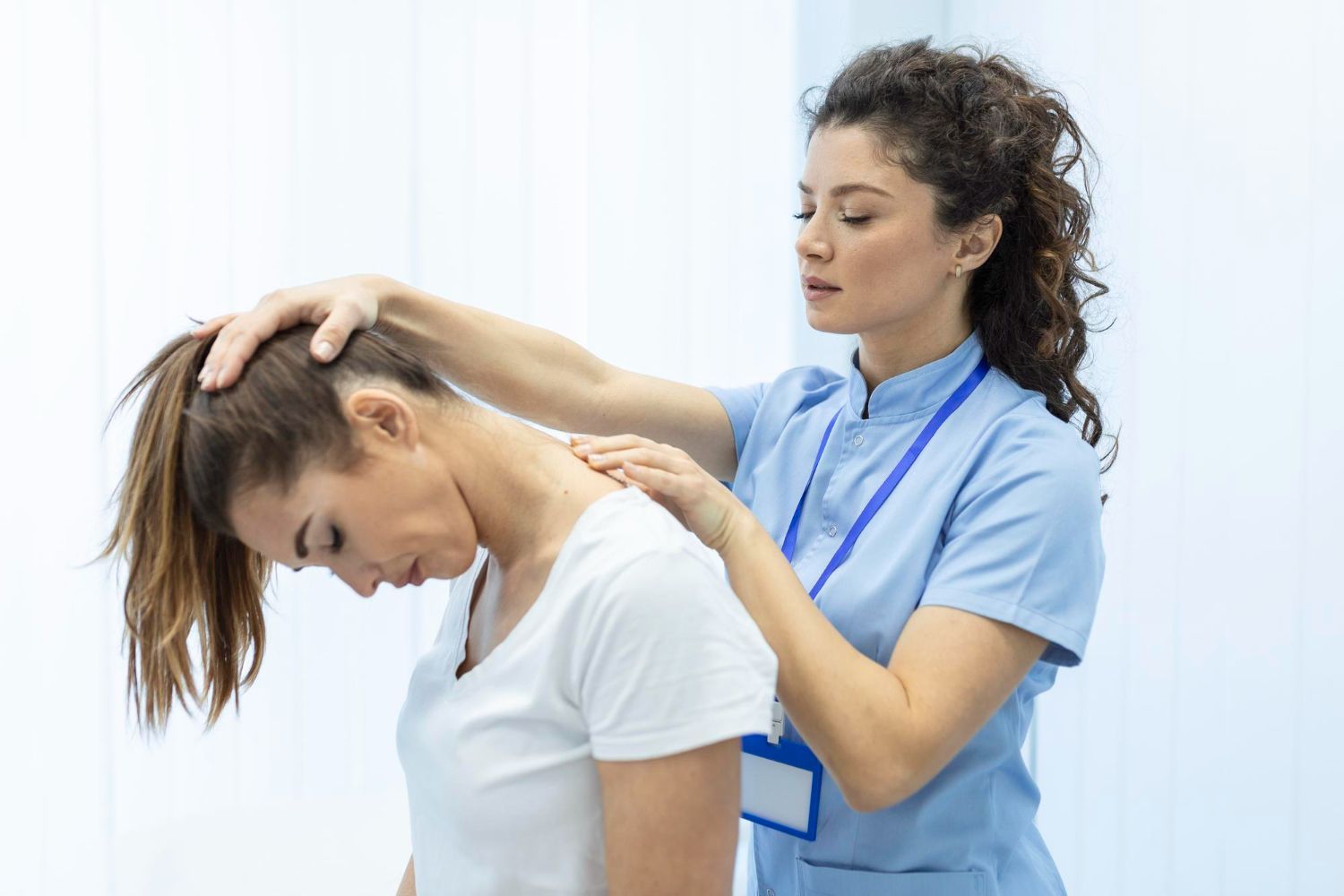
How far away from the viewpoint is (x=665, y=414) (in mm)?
1699

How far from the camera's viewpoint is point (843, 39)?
3.12 m

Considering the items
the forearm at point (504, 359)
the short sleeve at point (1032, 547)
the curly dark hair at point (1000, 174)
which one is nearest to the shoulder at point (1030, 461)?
the short sleeve at point (1032, 547)

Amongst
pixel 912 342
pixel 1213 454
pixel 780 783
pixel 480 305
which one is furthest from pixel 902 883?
pixel 480 305

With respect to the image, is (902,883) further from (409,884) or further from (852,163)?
(852,163)

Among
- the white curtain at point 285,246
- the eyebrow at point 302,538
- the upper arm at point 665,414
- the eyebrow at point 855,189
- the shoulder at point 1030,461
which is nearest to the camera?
the eyebrow at point 302,538

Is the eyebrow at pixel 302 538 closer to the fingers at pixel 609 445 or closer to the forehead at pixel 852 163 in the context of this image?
the fingers at pixel 609 445

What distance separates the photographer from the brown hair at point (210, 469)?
1114 mm

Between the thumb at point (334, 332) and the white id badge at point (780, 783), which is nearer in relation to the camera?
the thumb at point (334, 332)

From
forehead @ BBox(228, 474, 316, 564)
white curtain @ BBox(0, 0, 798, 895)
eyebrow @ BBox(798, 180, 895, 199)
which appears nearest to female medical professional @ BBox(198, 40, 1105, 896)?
eyebrow @ BBox(798, 180, 895, 199)

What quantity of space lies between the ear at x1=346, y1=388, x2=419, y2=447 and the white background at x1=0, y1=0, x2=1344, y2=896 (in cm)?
143

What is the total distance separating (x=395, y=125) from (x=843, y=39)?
1.14 metres

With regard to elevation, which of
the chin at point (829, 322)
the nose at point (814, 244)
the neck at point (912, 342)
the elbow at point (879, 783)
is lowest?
the elbow at point (879, 783)

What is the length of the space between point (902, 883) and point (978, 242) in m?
0.75

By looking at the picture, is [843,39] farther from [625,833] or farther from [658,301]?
[625,833]
